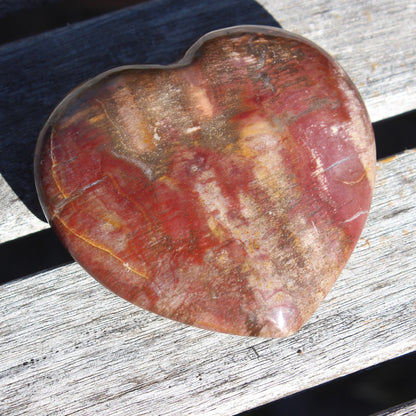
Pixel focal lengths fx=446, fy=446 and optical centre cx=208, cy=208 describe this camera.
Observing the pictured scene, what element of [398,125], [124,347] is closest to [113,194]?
[124,347]

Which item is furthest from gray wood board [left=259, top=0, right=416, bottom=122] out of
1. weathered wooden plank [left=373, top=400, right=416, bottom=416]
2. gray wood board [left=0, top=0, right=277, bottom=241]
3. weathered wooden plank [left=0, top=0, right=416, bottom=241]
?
weathered wooden plank [left=373, top=400, right=416, bottom=416]

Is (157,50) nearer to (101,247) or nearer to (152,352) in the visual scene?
(101,247)

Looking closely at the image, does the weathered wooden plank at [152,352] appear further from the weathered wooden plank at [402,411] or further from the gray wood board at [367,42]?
the gray wood board at [367,42]

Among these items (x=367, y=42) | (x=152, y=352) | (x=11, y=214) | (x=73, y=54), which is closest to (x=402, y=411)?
(x=152, y=352)

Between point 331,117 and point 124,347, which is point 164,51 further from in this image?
point 124,347

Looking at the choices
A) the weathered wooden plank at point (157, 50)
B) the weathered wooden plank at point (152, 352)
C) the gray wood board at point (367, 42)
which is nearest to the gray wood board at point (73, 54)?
the weathered wooden plank at point (157, 50)

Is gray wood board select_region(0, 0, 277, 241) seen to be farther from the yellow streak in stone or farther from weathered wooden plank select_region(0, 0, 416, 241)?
the yellow streak in stone
